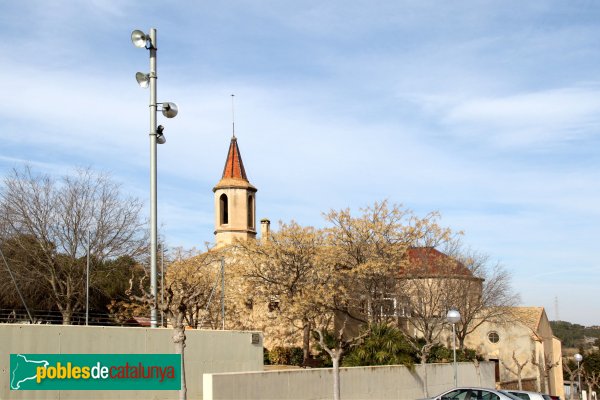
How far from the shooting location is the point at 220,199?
49469 mm

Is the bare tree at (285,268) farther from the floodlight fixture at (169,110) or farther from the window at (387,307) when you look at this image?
the floodlight fixture at (169,110)

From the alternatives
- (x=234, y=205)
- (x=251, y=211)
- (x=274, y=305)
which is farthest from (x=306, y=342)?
(x=251, y=211)

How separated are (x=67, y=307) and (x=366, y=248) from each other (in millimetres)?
15089

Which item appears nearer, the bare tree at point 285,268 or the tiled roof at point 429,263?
the bare tree at point 285,268

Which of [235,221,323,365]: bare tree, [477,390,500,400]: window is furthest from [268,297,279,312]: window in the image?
[477,390,500,400]: window

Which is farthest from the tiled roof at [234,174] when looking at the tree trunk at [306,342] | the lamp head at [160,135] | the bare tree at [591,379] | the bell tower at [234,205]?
the lamp head at [160,135]

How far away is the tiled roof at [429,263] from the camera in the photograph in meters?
39.3

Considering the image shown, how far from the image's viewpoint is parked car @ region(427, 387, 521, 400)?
19345 mm

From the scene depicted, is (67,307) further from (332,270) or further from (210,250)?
(332,270)

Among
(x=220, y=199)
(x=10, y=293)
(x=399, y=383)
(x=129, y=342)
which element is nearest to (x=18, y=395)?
(x=129, y=342)

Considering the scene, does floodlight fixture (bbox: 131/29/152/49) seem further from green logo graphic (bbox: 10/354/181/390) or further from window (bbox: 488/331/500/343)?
window (bbox: 488/331/500/343)

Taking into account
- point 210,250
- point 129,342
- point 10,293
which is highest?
point 210,250

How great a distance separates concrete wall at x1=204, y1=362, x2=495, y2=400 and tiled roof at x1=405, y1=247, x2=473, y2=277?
718 cm

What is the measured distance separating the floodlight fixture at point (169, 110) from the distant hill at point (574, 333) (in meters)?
126
